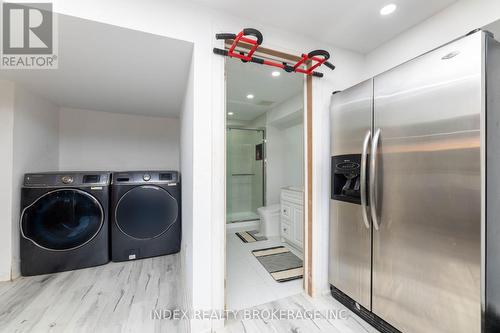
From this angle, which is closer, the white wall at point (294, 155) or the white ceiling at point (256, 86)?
the white ceiling at point (256, 86)

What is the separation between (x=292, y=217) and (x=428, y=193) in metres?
1.88

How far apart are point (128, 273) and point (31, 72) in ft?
7.28

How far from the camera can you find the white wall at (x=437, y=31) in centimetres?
125

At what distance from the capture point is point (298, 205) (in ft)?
8.95

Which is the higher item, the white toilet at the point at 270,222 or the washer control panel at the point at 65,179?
the washer control panel at the point at 65,179

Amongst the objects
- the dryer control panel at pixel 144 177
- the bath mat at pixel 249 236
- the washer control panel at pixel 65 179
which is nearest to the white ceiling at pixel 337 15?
the dryer control panel at pixel 144 177

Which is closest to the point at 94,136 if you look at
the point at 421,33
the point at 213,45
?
the point at 213,45

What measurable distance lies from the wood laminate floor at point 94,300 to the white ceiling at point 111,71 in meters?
2.05

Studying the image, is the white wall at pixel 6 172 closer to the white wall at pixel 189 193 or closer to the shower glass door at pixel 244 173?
the white wall at pixel 189 193

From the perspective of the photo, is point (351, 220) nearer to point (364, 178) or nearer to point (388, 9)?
point (364, 178)

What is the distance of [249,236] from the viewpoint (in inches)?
131

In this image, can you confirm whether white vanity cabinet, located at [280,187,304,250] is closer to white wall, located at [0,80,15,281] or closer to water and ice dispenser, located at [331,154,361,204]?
water and ice dispenser, located at [331,154,361,204]

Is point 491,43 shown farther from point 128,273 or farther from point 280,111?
point 128,273

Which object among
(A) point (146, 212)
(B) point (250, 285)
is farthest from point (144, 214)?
(B) point (250, 285)
